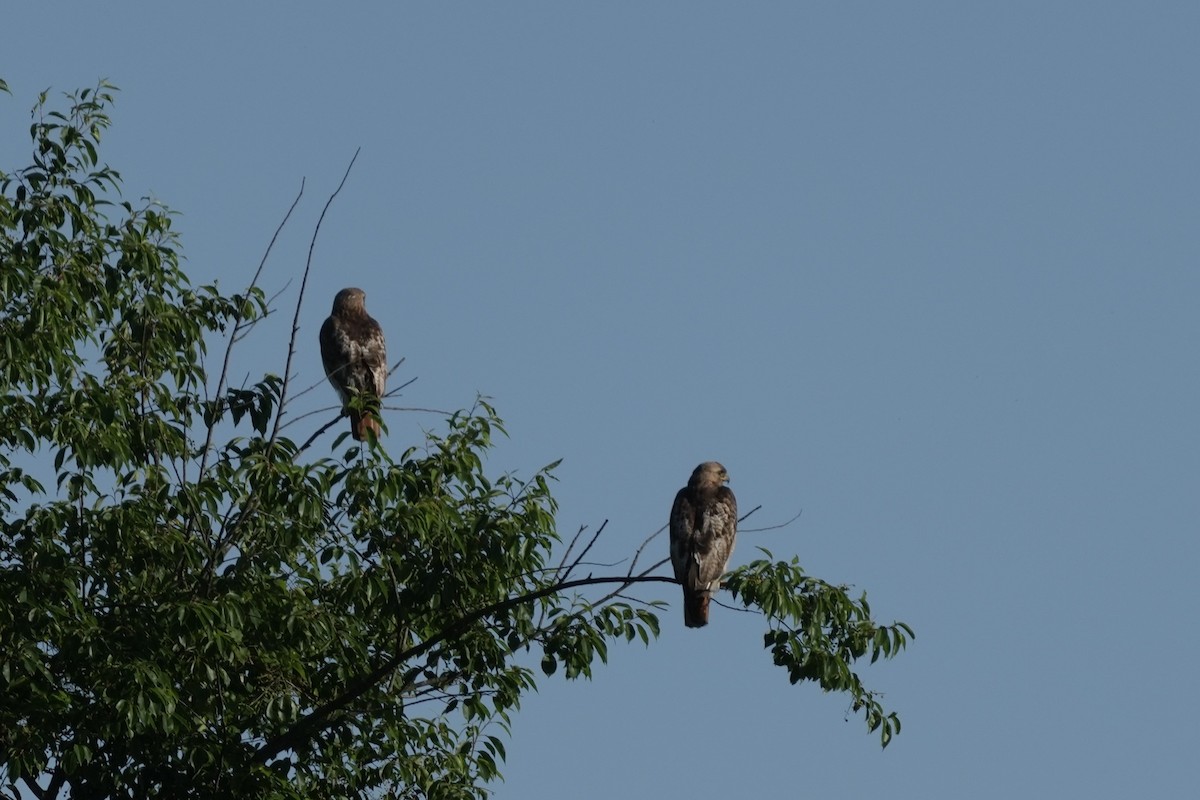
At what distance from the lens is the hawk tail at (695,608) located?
11180 millimetres

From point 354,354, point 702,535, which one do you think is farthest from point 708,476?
point 354,354

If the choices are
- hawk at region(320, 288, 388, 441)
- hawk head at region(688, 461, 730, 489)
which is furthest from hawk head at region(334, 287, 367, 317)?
hawk head at region(688, 461, 730, 489)

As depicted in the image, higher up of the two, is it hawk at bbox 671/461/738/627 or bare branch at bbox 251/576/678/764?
hawk at bbox 671/461/738/627

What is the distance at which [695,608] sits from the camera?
1120 centimetres

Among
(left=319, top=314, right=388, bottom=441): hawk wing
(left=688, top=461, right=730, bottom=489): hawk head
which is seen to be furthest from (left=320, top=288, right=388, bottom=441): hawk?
(left=688, top=461, right=730, bottom=489): hawk head

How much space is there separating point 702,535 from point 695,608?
562mm

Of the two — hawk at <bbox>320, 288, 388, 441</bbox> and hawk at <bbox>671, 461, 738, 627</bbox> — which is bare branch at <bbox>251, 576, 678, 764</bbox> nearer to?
hawk at <bbox>671, 461, 738, 627</bbox>

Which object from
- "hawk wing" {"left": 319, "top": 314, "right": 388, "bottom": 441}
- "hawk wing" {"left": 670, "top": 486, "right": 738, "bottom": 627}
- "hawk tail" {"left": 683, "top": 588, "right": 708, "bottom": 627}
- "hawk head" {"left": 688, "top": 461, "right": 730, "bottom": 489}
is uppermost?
"hawk wing" {"left": 319, "top": 314, "right": 388, "bottom": 441}

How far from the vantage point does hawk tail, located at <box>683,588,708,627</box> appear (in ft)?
36.7

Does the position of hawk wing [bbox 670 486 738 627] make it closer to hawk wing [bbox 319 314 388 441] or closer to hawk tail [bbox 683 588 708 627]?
hawk tail [bbox 683 588 708 627]

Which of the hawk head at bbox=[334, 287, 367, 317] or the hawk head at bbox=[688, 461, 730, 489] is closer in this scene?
the hawk head at bbox=[688, 461, 730, 489]

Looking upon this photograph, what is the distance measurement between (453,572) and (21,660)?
231 cm

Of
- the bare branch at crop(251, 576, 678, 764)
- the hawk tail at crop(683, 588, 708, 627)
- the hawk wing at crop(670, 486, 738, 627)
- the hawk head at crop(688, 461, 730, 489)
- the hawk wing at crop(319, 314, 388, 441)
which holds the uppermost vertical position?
the hawk wing at crop(319, 314, 388, 441)

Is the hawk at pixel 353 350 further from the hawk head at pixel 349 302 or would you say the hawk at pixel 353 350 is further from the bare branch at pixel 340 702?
the bare branch at pixel 340 702
